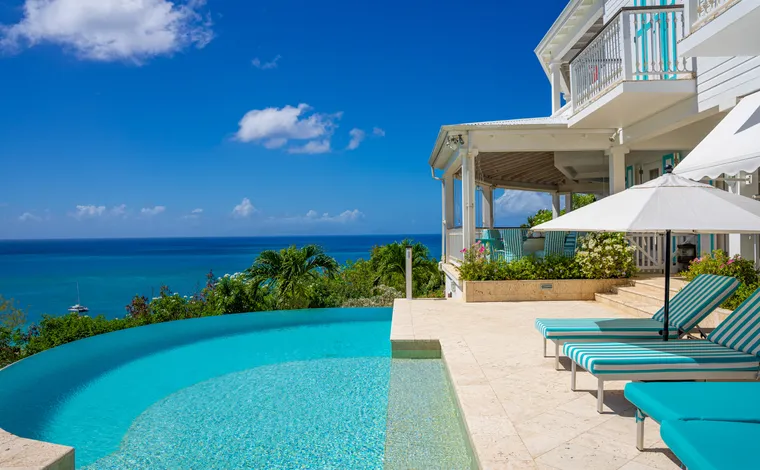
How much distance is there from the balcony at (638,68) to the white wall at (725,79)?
9.8 inches

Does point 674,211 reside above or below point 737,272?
above

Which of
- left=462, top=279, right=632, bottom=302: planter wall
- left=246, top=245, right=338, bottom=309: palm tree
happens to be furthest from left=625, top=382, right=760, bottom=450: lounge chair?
left=246, top=245, right=338, bottom=309: palm tree

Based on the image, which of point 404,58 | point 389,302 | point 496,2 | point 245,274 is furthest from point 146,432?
Result: point 404,58

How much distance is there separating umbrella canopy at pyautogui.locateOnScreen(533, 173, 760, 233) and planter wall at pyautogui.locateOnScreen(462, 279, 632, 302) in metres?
6.30

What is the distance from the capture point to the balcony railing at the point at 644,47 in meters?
9.08

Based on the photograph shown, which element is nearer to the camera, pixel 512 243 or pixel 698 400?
pixel 698 400

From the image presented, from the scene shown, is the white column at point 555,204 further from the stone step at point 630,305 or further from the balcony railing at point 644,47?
the balcony railing at point 644,47

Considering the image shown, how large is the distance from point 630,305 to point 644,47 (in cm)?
481

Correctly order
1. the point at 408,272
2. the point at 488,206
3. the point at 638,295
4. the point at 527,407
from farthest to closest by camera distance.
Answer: the point at 488,206 < the point at 408,272 < the point at 638,295 < the point at 527,407

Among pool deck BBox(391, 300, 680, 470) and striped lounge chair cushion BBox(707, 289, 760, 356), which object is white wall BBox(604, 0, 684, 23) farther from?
striped lounge chair cushion BBox(707, 289, 760, 356)

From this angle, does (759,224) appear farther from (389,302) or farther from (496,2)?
(496,2)

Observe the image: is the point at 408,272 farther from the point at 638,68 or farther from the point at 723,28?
the point at 723,28

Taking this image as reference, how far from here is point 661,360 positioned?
4.35 meters

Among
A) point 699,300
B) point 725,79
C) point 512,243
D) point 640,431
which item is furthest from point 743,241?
point 640,431
